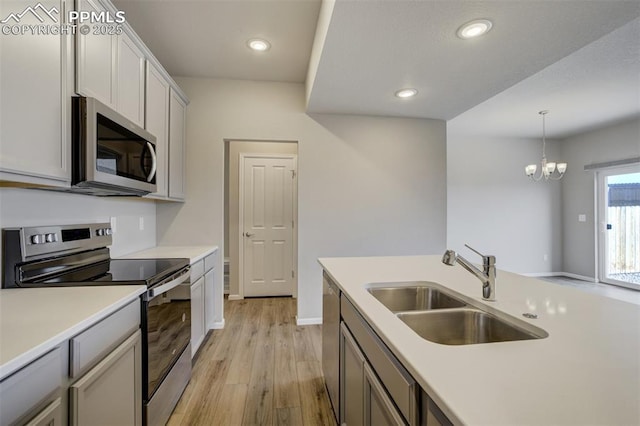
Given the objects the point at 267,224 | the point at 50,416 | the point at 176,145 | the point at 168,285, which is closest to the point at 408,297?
the point at 168,285

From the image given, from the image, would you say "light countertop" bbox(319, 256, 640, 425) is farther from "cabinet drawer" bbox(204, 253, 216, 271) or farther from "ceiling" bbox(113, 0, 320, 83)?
"ceiling" bbox(113, 0, 320, 83)

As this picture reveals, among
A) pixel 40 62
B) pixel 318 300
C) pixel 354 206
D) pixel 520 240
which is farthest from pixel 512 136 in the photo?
pixel 40 62

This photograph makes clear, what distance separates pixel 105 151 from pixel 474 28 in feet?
7.25

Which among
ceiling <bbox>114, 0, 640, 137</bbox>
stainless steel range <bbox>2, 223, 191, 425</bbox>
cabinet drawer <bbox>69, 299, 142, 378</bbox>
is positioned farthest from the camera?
ceiling <bbox>114, 0, 640, 137</bbox>

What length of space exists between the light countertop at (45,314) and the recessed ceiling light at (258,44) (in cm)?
215

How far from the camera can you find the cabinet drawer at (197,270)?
87.3 inches

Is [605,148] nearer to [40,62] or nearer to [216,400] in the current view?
[216,400]

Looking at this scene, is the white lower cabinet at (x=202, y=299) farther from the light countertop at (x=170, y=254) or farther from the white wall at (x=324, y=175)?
the white wall at (x=324, y=175)

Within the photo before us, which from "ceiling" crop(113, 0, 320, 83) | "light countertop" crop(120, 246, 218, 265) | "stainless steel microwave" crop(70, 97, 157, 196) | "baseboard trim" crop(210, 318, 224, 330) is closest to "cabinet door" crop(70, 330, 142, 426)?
"stainless steel microwave" crop(70, 97, 157, 196)

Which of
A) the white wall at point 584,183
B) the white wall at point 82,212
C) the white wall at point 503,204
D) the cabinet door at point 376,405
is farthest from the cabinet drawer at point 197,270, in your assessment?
the white wall at point 584,183

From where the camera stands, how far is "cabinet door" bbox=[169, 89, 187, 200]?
2654 mm

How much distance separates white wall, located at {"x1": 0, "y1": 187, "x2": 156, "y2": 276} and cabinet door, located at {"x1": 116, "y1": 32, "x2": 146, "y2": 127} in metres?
0.64

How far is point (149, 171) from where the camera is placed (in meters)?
2.01

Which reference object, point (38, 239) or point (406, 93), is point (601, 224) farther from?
point (38, 239)
